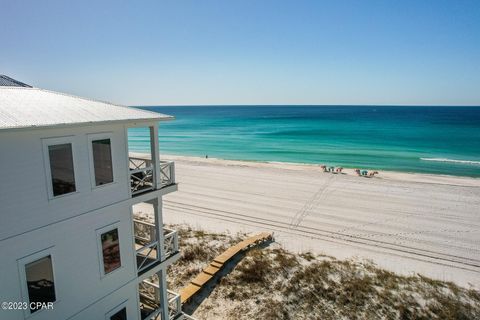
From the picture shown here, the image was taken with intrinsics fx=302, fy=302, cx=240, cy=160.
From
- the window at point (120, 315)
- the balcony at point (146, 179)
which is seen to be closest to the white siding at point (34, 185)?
the balcony at point (146, 179)

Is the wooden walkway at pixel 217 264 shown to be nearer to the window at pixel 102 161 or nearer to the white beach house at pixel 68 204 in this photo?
the white beach house at pixel 68 204

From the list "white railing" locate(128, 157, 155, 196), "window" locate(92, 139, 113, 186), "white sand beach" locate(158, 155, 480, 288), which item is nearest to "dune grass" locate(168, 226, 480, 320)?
"white sand beach" locate(158, 155, 480, 288)

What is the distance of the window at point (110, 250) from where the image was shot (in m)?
8.32

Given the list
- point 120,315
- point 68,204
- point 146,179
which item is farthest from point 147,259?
point 68,204

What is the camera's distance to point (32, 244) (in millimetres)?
6672

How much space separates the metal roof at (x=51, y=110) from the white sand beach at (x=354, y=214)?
13520mm

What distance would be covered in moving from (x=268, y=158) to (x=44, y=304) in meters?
49.0

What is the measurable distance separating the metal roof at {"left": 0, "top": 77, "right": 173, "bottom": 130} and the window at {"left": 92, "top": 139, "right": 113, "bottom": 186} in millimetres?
725

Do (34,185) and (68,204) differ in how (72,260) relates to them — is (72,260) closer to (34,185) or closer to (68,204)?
(68,204)

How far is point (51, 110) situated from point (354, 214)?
72.1 feet

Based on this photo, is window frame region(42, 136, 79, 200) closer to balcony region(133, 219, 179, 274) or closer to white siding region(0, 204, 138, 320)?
white siding region(0, 204, 138, 320)

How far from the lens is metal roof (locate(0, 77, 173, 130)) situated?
21.0 ft

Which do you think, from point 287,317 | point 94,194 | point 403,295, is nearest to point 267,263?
point 287,317

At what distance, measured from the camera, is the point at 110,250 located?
8.49 m
